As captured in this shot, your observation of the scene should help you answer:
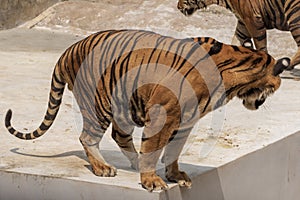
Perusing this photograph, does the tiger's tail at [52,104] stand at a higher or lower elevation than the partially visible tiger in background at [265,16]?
higher

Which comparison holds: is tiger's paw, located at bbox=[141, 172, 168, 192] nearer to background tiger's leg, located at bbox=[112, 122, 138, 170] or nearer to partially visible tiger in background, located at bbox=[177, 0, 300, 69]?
background tiger's leg, located at bbox=[112, 122, 138, 170]

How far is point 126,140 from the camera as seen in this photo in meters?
3.92

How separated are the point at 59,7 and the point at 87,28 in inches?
25.8

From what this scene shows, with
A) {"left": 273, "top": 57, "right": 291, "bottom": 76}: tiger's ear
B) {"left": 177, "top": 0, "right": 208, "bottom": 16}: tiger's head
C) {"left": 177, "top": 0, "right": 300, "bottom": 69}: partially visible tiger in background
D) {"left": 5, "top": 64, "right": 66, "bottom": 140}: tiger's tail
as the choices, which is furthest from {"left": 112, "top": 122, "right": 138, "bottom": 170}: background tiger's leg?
{"left": 177, "top": 0, "right": 208, "bottom": 16}: tiger's head

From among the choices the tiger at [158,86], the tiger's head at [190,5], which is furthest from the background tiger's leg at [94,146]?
the tiger's head at [190,5]

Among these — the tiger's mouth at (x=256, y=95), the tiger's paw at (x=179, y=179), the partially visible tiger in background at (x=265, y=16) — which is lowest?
the partially visible tiger in background at (x=265, y=16)

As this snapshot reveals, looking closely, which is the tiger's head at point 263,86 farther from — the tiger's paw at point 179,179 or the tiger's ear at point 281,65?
the tiger's paw at point 179,179

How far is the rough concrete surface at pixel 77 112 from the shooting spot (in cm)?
418

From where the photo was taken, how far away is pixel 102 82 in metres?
3.77

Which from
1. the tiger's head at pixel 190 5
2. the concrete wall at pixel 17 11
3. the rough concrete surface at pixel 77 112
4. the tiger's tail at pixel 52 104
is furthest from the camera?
the concrete wall at pixel 17 11

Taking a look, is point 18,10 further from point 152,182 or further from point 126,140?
point 152,182

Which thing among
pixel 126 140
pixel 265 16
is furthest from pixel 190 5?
pixel 126 140

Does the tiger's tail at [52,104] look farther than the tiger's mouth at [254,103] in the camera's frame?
Yes

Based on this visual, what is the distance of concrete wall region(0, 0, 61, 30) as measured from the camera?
32.1ft
